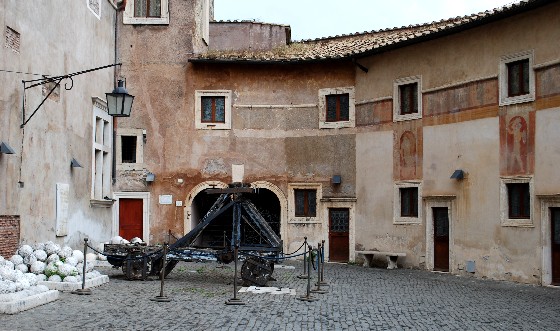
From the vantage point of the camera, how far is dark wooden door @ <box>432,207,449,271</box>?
2000 cm

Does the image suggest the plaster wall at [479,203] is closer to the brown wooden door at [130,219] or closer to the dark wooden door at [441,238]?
the dark wooden door at [441,238]

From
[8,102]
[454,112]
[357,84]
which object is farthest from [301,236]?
[8,102]

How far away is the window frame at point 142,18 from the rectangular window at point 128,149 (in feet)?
13.4

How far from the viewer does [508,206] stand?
18.0m

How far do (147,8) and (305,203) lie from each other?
8.87 m

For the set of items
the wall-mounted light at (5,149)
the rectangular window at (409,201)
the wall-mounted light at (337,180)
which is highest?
the wall-mounted light at (5,149)

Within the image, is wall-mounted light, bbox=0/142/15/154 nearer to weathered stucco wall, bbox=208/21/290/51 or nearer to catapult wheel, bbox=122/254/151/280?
catapult wheel, bbox=122/254/151/280

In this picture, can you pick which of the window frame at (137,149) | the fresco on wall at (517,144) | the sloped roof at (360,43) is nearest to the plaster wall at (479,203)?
the fresco on wall at (517,144)

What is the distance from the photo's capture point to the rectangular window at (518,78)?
1775 centimetres

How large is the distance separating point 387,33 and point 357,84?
4.20m

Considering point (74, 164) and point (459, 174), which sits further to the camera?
point (459, 174)

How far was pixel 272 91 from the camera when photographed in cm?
2423

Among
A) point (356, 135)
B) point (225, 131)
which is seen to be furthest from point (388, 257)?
point (225, 131)

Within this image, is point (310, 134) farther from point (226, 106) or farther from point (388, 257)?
point (388, 257)
